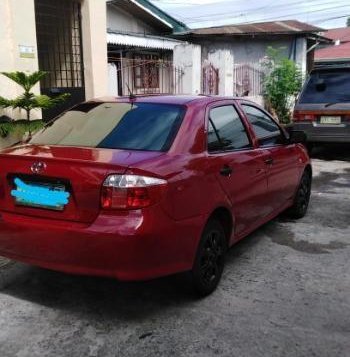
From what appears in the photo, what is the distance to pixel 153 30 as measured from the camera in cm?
1916

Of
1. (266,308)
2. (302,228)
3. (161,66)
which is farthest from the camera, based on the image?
(161,66)

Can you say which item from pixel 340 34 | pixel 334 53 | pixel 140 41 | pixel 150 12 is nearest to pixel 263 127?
pixel 140 41

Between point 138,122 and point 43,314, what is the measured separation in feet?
5.18

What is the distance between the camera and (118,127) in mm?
4020

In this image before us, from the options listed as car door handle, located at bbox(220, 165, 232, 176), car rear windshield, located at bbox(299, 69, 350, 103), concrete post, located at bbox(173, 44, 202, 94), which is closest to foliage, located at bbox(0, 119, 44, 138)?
car door handle, located at bbox(220, 165, 232, 176)

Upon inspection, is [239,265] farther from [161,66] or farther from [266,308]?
[161,66]

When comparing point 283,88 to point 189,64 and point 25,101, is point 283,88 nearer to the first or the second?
point 189,64

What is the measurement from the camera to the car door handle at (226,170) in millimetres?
4089

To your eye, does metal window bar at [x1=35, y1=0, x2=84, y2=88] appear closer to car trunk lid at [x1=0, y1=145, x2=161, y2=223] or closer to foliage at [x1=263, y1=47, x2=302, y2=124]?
car trunk lid at [x1=0, y1=145, x2=161, y2=223]

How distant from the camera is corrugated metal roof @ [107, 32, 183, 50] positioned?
14547 millimetres

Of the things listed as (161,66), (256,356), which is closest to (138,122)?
(256,356)

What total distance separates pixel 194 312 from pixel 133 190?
1.08 metres

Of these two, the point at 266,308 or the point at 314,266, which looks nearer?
the point at 266,308

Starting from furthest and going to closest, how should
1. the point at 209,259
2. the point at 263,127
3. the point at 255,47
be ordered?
1. the point at 255,47
2. the point at 263,127
3. the point at 209,259
